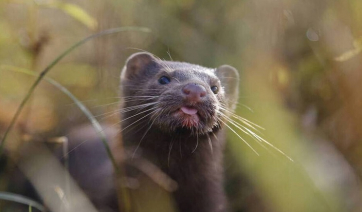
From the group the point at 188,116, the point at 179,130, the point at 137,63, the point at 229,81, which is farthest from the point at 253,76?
the point at 188,116

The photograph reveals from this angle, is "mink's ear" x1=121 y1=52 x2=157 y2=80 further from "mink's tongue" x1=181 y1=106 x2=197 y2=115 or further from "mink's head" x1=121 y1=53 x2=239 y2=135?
"mink's tongue" x1=181 y1=106 x2=197 y2=115

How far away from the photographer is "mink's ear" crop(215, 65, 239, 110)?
420cm

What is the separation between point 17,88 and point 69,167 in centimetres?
89

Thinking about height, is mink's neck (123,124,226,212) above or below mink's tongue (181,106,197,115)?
below

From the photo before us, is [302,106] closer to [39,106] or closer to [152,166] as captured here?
[152,166]

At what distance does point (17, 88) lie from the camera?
5016 mm

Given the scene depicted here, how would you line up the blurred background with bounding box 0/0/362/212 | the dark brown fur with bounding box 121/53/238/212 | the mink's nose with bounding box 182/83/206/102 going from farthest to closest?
the blurred background with bounding box 0/0/362/212 < the dark brown fur with bounding box 121/53/238/212 < the mink's nose with bounding box 182/83/206/102

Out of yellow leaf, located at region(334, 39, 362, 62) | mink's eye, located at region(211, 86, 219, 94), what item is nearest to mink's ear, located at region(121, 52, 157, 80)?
mink's eye, located at region(211, 86, 219, 94)

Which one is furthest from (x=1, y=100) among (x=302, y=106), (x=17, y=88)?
(x=302, y=106)

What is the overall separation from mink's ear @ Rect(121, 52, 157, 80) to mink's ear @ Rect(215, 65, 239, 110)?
506 mm

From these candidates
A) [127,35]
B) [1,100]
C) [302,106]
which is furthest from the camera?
[127,35]

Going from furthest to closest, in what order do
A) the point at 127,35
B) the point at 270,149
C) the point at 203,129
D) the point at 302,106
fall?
the point at 127,35
the point at 302,106
the point at 270,149
the point at 203,129

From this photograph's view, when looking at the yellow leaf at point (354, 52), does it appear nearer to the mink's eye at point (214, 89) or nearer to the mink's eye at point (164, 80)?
the mink's eye at point (214, 89)

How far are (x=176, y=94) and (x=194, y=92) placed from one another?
5.6 inches
